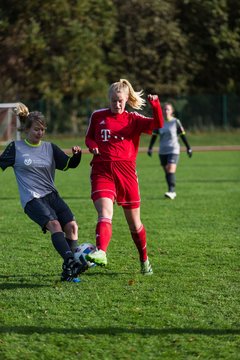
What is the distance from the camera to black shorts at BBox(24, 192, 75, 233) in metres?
7.44

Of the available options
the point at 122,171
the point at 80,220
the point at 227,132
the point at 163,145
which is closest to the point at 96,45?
the point at 227,132

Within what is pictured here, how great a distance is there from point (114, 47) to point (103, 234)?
3936cm

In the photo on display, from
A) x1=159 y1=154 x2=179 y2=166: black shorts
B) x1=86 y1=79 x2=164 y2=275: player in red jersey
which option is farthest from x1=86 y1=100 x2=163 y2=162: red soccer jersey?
x1=159 y1=154 x2=179 y2=166: black shorts

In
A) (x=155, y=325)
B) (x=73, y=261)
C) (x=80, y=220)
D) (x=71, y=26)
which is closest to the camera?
(x=155, y=325)

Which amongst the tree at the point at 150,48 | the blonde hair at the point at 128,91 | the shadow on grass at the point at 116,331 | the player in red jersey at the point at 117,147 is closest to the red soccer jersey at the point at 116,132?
the player in red jersey at the point at 117,147

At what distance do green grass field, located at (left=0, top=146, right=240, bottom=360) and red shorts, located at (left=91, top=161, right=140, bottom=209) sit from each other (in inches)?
30.5

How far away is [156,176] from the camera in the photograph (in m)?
21.3

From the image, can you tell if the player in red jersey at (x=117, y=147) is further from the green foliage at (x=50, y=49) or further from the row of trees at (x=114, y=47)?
the green foliage at (x=50, y=49)

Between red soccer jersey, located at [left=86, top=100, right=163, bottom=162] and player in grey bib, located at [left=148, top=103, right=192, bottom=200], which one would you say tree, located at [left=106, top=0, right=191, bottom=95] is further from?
→ red soccer jersey, located at [left=86, top=100, right=163, bottom=162]

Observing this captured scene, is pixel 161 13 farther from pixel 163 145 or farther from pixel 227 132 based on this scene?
pixel 163 145

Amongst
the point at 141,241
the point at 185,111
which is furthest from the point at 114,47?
the point at 141,241

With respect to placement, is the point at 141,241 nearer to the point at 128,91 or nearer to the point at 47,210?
the point at 47,210

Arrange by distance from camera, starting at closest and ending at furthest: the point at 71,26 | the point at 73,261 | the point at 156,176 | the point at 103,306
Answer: the point at 103,306 → the point at 73,261 → the point at 156,176 → the point at 71,26

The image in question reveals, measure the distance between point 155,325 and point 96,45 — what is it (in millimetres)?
38533
